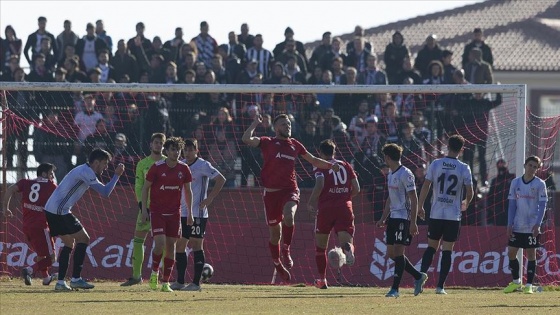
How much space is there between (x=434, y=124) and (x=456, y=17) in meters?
25.1

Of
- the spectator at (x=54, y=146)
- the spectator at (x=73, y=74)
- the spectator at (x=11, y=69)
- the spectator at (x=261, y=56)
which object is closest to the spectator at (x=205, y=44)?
the spectator at (x=261, y=56)

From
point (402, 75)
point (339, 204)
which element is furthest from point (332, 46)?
point (339, 204)

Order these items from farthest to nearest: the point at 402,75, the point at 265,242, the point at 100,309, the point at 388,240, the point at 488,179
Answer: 1. the point at 402,75
2. the point at 488,179
3. the point at 265,242
4. the point at 388,240
5. the point at 100,309

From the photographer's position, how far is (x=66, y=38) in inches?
1102

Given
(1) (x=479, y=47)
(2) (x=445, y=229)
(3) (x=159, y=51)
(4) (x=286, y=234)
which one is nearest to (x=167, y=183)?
(4) (x=286, y=234)

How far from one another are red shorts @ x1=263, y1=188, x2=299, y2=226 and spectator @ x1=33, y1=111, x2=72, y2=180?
5.84 m

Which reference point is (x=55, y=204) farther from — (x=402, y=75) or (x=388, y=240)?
(x=402, y=75)

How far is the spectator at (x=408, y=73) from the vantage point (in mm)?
27156

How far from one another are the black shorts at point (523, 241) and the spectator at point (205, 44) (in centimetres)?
996

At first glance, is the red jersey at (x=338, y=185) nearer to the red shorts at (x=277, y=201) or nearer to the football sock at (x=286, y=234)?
the red shorts at (x=277, y=201)

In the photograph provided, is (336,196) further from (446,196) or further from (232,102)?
(232,102)

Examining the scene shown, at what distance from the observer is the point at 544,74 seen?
40844mm

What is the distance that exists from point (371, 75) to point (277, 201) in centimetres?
857

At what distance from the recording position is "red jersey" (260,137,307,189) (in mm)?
18875
